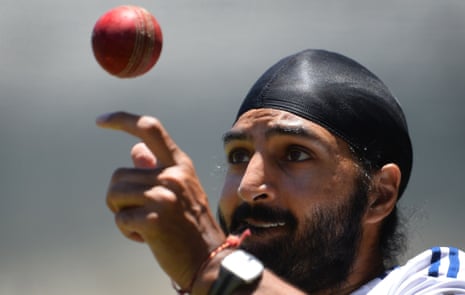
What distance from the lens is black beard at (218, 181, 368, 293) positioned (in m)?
1.71

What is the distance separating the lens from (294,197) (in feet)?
5.63

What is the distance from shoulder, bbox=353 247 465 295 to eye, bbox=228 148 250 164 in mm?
357

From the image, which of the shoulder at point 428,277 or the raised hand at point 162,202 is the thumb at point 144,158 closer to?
the raised hand at point 162,202

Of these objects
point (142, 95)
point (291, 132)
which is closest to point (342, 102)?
point (291, 132)

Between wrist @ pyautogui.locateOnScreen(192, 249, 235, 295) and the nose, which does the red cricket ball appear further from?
the nose

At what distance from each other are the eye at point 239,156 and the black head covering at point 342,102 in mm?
112

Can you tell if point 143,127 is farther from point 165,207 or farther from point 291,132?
point 291,132

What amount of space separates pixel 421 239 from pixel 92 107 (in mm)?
1454

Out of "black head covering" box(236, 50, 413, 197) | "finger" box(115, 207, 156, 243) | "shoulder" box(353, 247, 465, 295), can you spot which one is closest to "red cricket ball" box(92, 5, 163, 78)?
"finger" box(115, 207, 156, 243)

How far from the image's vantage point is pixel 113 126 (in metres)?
1.13

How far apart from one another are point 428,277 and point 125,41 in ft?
2.63

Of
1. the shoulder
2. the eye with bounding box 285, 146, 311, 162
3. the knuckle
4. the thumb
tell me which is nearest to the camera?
the knuckle

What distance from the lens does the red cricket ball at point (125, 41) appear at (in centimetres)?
125

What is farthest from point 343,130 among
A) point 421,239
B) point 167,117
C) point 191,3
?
point 191,3
